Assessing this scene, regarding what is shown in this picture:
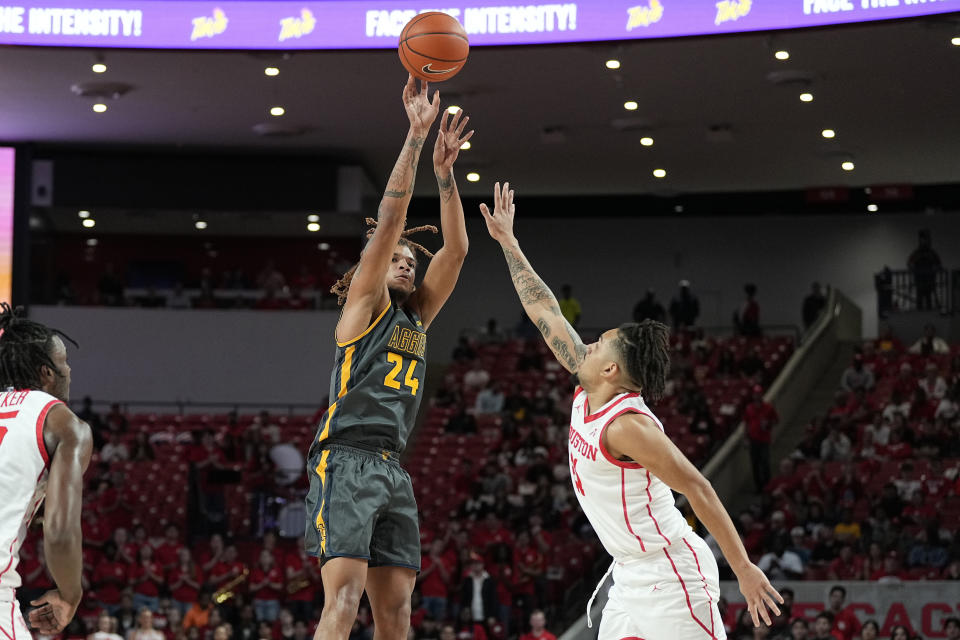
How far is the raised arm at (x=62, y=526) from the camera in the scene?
13.1 feet

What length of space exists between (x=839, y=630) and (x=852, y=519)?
279 centimetres

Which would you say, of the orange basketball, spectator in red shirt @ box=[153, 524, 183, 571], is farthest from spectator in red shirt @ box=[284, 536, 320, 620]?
the orange basketball

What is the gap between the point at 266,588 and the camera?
15.5 m

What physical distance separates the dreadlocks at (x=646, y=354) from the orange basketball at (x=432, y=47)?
187 cm

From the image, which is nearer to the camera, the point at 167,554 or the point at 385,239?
the point at 385,239

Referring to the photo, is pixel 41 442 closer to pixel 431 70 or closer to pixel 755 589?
pixel 755 589

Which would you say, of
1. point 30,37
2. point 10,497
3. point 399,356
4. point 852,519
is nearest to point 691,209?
point 852,519

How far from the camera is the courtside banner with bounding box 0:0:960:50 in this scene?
629 inches

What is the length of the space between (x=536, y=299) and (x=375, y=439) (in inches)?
36.2

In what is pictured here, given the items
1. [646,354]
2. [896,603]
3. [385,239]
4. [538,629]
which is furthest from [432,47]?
[896,603]

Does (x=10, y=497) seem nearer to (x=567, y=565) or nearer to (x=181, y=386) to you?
(x=567, y=565)

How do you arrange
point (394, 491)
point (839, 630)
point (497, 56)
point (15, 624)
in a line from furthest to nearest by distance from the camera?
1. point (497, 56)
2. point (839, 630)
3. point (394, 491)
4. point (15, 624)

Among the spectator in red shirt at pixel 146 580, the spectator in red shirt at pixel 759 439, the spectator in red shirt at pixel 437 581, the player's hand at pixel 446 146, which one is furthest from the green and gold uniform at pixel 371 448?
the spectator in red shirt at pixel 759 439

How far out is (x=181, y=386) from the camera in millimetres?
22828
